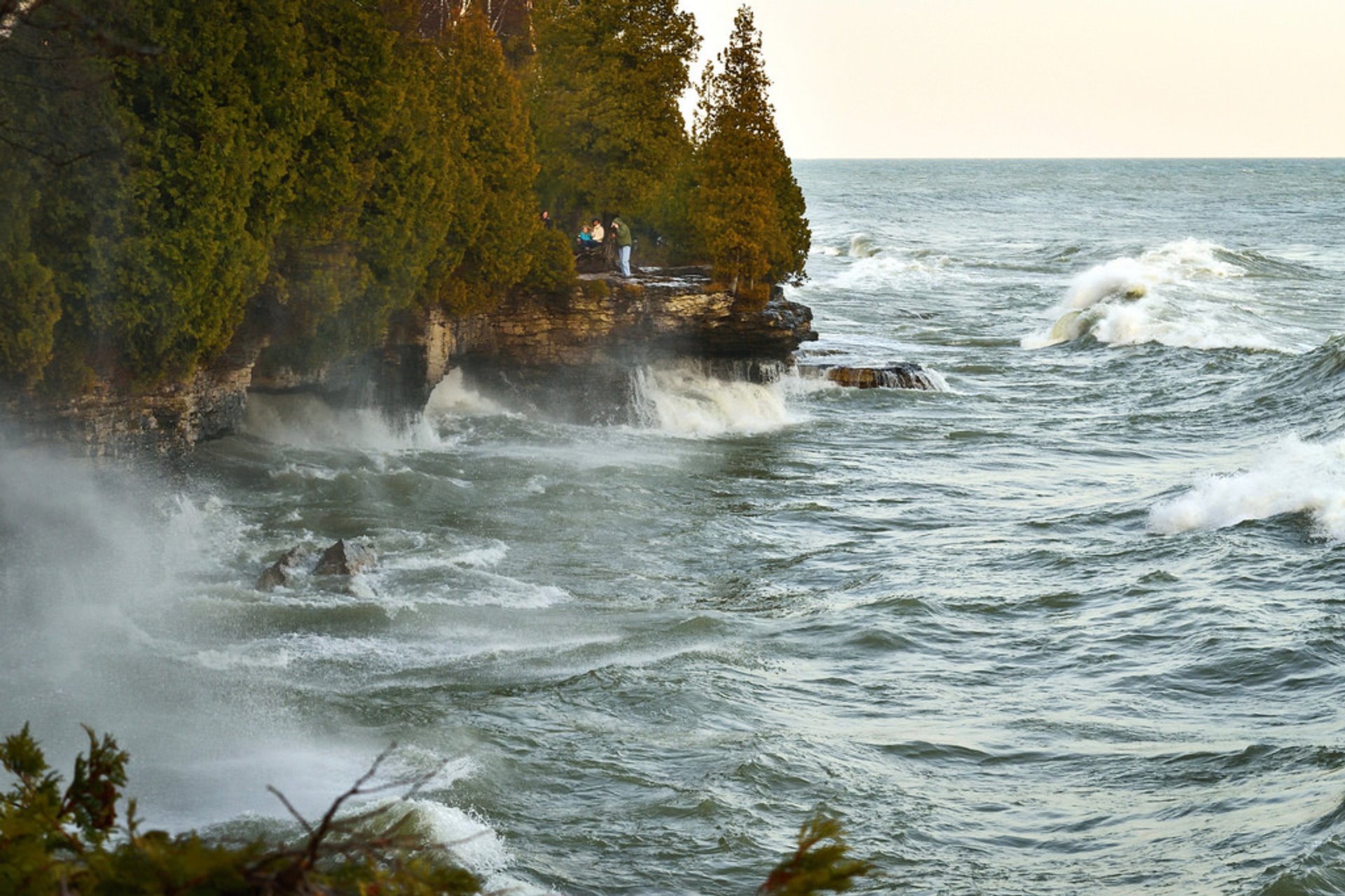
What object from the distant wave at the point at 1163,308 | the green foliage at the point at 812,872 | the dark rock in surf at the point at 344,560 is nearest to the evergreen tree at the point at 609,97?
the dark rock in surf at the point at 344,560

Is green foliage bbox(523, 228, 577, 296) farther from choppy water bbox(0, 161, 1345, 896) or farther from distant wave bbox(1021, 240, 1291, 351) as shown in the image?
distant wave bbox(1021, 240, 1291, 351)

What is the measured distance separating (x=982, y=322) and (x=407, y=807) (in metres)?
41.8

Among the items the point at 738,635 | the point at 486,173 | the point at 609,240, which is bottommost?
the point at 738,635

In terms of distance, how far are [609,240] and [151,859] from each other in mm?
28517

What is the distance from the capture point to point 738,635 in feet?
57.1

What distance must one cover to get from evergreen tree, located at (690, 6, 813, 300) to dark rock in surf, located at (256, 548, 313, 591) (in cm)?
1436

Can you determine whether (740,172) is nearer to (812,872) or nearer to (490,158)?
(490,158)

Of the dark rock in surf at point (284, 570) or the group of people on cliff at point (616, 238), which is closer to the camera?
the dark rock in surf at point (284, 570)

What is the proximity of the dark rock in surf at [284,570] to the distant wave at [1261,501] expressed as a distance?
12.5 m

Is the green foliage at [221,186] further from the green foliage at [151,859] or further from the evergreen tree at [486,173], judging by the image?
the green foliage at [151,859]

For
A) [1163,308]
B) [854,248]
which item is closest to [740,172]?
[1163,308]

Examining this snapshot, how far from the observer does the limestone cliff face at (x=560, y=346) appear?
2472 cm

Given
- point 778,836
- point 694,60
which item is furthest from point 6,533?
point 694,60

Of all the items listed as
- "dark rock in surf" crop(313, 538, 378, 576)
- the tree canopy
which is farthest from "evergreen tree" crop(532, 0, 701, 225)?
"dark rock in surf" crop(313, 538, 378, 576)
